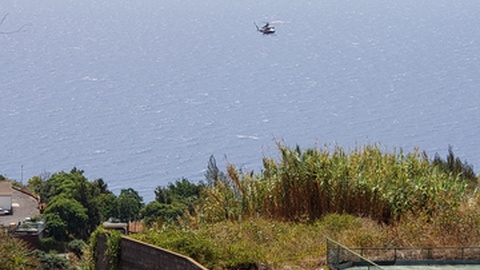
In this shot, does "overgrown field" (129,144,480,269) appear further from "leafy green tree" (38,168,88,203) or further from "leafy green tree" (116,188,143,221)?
"leafy green tree" (38,168,88,203)

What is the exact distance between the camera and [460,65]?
495 ft

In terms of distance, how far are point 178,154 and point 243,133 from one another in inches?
310

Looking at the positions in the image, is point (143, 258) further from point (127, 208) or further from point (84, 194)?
point (84, 194)

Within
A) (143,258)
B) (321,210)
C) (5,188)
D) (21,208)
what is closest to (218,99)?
(5,188)

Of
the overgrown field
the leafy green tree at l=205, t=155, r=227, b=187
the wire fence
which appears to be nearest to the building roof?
the leafy green tree at l=205, t=155, r=227, b=187

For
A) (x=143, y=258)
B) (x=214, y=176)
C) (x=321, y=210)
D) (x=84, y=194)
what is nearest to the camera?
(x=143, y=258)

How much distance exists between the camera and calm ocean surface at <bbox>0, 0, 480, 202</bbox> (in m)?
Result: 106

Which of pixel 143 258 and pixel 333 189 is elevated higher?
pixel 333 189

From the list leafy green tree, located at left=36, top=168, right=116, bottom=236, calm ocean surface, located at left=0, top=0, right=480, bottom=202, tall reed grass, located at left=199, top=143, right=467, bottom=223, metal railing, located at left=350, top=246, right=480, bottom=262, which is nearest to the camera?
metal railing, located at left=350, top=246, right=480, bottom=262

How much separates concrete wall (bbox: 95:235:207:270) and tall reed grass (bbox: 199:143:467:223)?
12.5 feet

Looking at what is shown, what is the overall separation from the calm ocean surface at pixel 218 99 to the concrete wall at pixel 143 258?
190 ft

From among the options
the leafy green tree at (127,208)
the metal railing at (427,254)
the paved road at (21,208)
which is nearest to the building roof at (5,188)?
the paved road at (21,208)

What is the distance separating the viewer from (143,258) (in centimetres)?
1767

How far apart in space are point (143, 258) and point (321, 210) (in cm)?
523
